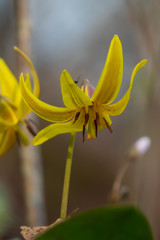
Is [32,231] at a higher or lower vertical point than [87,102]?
lower

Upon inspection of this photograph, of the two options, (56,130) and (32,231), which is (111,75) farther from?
(32,231)

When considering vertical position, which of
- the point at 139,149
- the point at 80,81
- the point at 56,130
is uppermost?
the point at 80,81

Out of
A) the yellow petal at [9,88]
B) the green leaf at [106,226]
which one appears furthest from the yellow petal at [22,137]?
the green leaf at [106,226]

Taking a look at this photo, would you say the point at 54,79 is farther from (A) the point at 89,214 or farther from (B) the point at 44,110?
(A) the point at 89,214

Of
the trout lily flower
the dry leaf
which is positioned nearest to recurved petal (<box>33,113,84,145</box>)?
the trout lily flower

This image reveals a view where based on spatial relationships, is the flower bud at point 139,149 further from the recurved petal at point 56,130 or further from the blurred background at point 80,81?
the blurred background at point 80,81

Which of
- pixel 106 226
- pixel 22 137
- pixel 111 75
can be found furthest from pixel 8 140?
pixel 106 226

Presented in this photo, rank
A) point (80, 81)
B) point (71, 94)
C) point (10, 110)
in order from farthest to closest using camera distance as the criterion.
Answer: point (80, 81) < point (10, 110) < point (71, 94)

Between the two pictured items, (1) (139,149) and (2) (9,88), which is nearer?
(2) (9,88)

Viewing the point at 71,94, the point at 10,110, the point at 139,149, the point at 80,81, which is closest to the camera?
the point at 71,94
